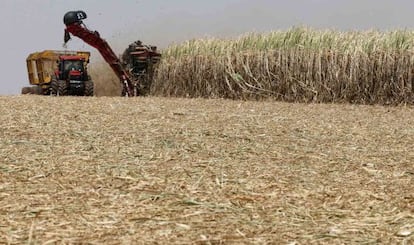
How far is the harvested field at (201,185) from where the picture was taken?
2936 millimetres

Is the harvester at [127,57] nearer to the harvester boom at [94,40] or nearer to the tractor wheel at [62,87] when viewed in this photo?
the harvester boom at [94,40]

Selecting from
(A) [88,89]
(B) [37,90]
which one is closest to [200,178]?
(A) [88,89]

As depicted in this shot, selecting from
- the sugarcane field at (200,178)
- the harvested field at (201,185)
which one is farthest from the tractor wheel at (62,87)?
the harvested field at (201,185)

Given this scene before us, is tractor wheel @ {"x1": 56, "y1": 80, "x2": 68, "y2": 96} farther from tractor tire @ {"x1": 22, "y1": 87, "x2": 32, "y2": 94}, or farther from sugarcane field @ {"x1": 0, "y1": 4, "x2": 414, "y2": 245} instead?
sugarcane field @ {"x1": 0, "y1": 4, "x2": 414, "y2": 245}

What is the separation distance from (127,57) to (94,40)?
1.29 m

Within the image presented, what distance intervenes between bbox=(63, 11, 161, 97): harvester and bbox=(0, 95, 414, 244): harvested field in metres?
11.2

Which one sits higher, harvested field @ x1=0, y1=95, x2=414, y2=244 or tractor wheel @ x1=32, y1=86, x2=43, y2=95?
harvested field @ x1=0, y1=95, x2=414, y2=244

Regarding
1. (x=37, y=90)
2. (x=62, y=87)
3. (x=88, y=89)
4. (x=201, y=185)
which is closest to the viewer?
(x=201, y=185)

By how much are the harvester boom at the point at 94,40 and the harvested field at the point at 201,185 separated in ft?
36.7

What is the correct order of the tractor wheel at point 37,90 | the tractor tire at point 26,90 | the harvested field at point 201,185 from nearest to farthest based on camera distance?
the harvested field at point 201,185
the tractor wheel at point 37,90
the tractor tire at point 26,90

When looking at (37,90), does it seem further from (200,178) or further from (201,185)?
(201,185)

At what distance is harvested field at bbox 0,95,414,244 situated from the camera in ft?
9.63

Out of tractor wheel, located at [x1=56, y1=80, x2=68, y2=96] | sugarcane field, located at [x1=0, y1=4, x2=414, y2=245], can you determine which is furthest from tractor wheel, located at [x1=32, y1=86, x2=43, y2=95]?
sugarcane field, located at [x1=0, y1=4, x2=414, y2=245]

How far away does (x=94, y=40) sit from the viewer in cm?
1800
